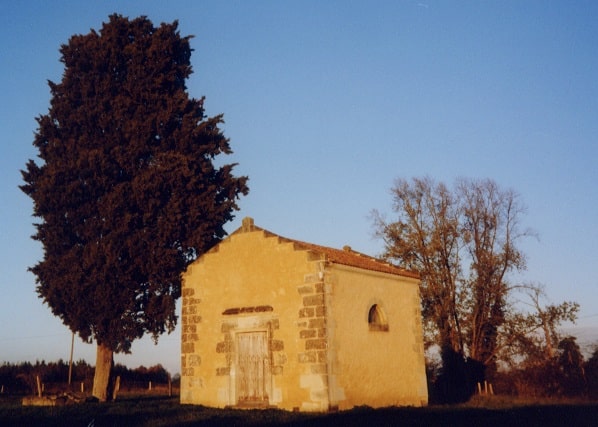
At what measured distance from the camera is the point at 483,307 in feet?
105

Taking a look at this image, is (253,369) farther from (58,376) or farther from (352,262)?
(58,376)

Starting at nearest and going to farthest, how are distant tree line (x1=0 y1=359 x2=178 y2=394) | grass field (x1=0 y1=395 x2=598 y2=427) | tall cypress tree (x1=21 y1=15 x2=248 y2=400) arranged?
grass field (x1=0 y1=395 x2=598 y2=427) < tall cypress tree (x1=21 y1=15 x2=248 y2=400) < distant tree line (x1=0 y1=359 x2=178 y2=394)

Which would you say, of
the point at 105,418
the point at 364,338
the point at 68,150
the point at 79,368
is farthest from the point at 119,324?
the point at 79,368

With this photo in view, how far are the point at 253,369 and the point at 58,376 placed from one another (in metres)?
23.5

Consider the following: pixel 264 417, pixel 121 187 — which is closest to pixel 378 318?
pixel 264 417

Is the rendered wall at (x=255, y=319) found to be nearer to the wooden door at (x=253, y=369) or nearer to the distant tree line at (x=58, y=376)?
the wooden door at (x=253, y=369)

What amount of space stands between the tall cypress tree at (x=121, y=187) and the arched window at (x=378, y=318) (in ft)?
22.0

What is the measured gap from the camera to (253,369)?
1670 centimetres

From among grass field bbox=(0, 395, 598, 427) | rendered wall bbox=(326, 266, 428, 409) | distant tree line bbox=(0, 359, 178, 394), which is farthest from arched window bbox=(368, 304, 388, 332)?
distant tree line bbox=(0, 359, 178, 394)

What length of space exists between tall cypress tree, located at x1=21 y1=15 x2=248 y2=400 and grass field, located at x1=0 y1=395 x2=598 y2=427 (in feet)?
12.1

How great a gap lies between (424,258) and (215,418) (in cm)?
2147

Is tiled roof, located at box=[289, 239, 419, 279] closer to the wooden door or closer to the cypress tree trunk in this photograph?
the wooden door

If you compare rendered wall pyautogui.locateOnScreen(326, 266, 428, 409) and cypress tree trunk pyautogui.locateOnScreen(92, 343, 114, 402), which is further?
cypress tree trunk pyautogui.locateOnScreen(92, 343, 114, 402)

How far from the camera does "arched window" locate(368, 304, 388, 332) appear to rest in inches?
692
